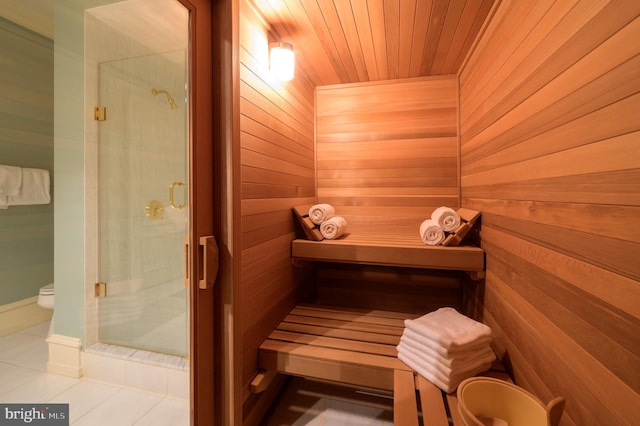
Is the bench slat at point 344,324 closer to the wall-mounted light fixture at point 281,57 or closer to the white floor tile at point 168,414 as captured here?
the white floor tile at point 168,414

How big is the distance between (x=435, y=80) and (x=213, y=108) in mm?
1771

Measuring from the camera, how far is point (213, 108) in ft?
3.89

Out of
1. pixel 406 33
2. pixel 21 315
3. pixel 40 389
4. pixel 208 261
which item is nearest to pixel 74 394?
pixel 40 389

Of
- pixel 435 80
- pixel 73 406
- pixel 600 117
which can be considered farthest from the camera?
pixel 435 80

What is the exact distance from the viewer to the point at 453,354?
119 centimetres

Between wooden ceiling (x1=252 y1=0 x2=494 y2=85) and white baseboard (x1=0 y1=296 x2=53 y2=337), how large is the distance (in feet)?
7.61

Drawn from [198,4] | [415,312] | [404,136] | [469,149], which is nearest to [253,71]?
[198,4]

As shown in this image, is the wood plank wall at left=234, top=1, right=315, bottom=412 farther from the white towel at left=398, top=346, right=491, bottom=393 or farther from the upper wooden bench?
the white towel at left=398, top=346, right=491, bottom=393

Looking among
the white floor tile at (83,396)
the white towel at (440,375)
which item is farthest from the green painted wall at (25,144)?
the white towel at (440,375)

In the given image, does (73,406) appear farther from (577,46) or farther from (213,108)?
(577,46)

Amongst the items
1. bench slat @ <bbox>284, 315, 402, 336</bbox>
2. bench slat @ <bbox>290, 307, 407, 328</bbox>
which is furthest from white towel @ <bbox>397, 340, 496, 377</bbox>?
bench slat @ <bbox>290, 307, 407, 328</bbox>

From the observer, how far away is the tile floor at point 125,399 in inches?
60.5

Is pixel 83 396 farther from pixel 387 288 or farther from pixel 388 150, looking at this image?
pixel 388 150

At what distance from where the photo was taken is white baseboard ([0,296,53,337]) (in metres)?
1.61
